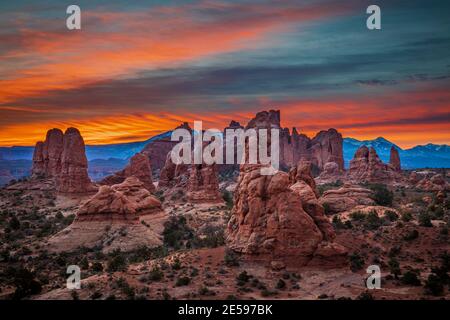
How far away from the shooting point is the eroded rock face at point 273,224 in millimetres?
35656

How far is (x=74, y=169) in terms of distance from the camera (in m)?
87.9

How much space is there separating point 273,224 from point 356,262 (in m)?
7.18

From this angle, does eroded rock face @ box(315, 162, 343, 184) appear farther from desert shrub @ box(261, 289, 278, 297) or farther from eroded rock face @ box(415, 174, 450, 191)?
desert shrub @ box(261, 289, 278, 297)

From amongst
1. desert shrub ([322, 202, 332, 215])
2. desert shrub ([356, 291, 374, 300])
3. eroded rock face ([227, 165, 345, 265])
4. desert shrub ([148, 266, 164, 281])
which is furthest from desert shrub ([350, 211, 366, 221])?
desert shrub ([148, 266, 164, 281])

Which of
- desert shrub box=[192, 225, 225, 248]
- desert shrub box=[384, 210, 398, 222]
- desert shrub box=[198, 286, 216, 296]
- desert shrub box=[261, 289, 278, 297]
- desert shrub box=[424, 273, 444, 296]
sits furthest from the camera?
desert shrub box=[384, 210, 398, 222]

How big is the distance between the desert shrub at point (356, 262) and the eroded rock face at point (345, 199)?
21.6m

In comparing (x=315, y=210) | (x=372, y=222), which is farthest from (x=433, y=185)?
(x=315, y=210)

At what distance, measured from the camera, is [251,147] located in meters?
43.3

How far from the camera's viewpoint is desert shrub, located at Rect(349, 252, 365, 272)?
119 ft

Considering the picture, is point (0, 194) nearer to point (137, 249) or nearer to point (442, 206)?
point (137, 249)

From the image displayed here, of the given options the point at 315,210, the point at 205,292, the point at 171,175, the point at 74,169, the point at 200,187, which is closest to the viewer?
the point at 205,292

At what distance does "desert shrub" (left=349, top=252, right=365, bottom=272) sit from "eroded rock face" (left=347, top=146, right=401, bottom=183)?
235 ft

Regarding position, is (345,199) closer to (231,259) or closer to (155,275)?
(231,259)
